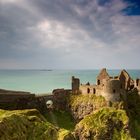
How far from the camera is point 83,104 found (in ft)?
300

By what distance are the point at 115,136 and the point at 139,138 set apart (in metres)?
7.74

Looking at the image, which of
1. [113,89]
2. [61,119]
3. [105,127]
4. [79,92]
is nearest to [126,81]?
[113,89]

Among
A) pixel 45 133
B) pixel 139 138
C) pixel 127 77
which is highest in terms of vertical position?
pixel 127 77

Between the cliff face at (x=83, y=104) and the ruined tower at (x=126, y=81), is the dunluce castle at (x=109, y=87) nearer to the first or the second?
the ruined tower at (x=126, y=81)

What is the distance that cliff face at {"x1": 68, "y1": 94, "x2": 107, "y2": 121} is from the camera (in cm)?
8762

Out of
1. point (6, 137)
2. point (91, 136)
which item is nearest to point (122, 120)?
point (91, 136)

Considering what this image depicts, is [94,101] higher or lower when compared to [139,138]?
higher

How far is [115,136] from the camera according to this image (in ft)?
248

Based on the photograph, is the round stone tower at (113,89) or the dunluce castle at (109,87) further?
the dunluce castle at (109,87)

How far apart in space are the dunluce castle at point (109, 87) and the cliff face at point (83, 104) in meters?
1.47

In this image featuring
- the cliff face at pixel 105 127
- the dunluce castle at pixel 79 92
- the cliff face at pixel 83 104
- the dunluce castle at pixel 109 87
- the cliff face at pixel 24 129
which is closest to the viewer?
the cliff face at pixel 24 129

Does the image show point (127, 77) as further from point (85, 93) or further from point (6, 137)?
point (6, 137)

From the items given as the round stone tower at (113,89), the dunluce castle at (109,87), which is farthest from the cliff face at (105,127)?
the dunluce castle at (109,87)

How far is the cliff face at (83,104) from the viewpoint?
87.6 meters
